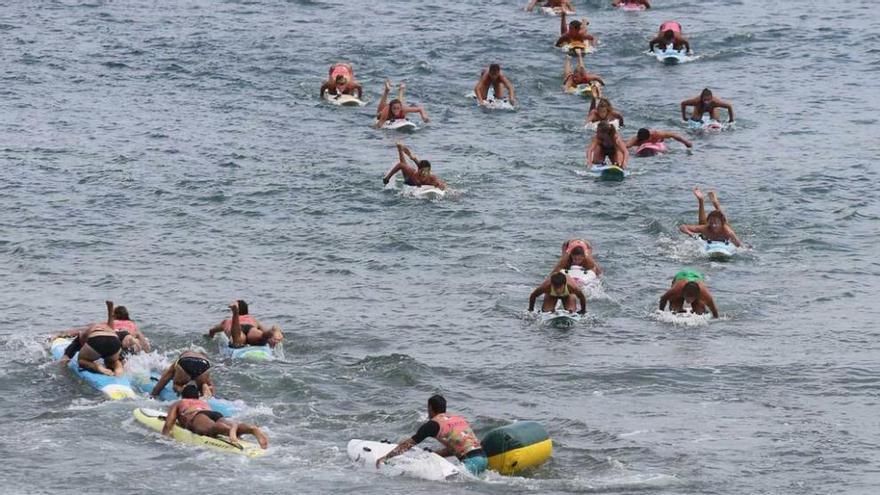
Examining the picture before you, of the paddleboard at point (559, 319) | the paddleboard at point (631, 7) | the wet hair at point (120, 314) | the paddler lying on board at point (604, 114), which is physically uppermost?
the paddleboard at point (631, 7)

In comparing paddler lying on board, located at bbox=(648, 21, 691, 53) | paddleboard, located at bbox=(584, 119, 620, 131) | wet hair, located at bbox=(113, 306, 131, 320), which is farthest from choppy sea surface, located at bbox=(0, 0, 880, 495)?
paddler lying on board, located at bbox=(648, 21, 691, 53)

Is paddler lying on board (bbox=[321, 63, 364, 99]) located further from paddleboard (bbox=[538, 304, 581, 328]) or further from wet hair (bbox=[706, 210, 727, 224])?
paddleboard (bbox=[538, 304, 581, 328])

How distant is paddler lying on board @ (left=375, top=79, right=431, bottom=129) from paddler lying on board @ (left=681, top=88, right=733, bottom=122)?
678 cm

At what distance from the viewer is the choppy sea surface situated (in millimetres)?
23844

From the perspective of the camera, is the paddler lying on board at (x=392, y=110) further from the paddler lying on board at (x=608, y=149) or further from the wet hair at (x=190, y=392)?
the wet hair at (x=190, y=392)

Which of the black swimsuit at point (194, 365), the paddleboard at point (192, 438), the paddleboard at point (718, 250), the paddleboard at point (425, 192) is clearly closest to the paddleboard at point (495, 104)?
the paddleboard at point (425, 192)

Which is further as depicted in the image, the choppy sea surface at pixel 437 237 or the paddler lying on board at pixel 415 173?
the paddler lying on board at pixel 415 173

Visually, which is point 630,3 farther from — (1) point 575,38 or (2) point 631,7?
(1) point 575,38

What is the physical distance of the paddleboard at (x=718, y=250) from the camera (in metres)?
32.1

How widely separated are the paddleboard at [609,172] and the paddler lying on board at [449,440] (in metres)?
15.3

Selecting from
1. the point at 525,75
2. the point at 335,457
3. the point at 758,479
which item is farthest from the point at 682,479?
the point at 525,75

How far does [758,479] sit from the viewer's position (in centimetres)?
2238

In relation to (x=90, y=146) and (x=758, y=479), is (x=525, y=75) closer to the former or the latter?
(x=90, y=146)

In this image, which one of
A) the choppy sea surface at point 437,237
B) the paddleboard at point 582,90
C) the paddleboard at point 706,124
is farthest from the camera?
the paddleboard at point 582,90
